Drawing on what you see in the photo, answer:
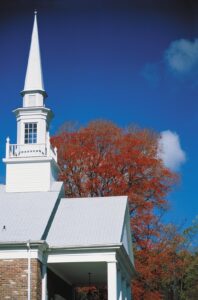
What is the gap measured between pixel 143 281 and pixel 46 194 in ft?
34.9

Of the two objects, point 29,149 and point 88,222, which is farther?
point 29,149

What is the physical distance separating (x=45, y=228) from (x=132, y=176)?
510 inches

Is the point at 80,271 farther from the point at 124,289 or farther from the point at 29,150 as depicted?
the point at 29,150

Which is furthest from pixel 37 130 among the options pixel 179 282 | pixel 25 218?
pixel 179 282

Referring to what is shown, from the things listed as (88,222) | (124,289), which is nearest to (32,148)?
(88,222)

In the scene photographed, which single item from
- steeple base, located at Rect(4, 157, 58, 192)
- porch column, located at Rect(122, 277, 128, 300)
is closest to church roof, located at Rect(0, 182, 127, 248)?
steeple base, located at Rect(4, 157, 58, 192)

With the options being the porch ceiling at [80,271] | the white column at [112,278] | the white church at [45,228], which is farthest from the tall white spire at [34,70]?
the white column at [112,278]

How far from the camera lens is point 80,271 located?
27.8m

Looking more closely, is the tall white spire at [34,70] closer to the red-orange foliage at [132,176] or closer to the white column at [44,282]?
the red-orange foliage at [132,176]

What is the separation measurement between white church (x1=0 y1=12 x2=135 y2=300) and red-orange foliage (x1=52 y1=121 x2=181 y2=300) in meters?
3.56

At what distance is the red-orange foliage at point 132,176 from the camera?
34.8m

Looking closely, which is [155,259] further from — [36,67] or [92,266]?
[36,67]

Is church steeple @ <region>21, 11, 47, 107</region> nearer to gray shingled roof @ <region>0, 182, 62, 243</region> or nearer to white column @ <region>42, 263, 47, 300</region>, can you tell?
gray shingled roof @ <region>0, 182, 62, 243</region>

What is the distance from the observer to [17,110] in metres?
30.4
